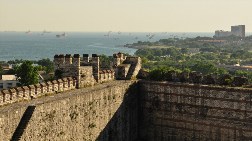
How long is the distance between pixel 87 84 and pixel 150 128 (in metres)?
6.12

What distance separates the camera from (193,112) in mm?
26594

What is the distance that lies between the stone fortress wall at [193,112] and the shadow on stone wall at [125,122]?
633 millimetres

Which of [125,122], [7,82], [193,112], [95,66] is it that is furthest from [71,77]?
[7,82]

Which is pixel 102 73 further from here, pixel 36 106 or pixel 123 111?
pixel 36 106

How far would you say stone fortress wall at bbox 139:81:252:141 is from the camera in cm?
2483

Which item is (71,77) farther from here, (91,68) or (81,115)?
(81,115)

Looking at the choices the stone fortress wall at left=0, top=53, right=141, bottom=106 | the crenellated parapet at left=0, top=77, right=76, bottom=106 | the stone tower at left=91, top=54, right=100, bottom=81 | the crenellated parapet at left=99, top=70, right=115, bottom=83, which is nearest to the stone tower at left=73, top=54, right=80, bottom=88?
the stone fortress wall at left=0, top=53, right=141, bottom=106

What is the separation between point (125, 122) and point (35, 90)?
8282 millimetres

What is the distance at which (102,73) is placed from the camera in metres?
27.5

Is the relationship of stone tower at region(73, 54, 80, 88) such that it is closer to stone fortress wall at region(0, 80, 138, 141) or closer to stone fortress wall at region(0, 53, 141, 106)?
stone fortress wall at region(0, 53, 141, 106)

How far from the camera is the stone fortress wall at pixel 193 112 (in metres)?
24.8

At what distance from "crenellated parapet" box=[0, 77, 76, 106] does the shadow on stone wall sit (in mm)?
3670

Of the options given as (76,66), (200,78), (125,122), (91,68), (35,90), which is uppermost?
(76,66)

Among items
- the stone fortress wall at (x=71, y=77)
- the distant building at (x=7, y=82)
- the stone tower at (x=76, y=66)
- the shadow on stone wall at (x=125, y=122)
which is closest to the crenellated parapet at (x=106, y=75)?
the stone fortress wall at (x=71, y=77)
